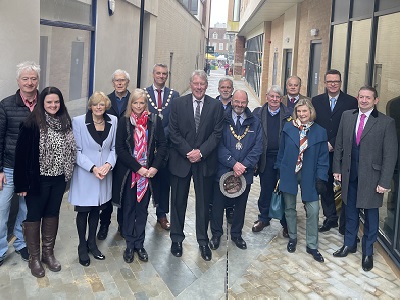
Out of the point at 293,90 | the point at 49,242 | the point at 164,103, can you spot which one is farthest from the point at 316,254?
the point at 49,242

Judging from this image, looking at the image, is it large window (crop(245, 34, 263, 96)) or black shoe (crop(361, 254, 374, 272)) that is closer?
black shoe (crop(361, 254, 374, 272))

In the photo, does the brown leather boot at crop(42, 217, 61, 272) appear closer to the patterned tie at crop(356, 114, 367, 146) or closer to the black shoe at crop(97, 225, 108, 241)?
the black shoe at crop(97, 225, 108, 241)

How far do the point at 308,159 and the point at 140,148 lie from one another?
1760 mm

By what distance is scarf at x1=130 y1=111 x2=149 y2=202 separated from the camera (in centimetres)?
471

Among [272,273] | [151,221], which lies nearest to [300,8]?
[151,221]

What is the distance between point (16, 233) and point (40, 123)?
4.16 ft

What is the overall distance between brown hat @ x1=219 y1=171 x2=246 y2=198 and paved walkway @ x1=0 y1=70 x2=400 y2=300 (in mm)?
651

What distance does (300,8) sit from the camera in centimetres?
1321

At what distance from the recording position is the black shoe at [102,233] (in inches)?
211

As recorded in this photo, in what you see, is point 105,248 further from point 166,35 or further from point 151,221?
point 166,35

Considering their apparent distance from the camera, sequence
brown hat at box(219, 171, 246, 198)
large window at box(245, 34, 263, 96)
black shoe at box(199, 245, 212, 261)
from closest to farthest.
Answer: black shoe at box(199, 245, 212, 261) → brown hat at box(219, 171, 246, 198) → large window at box(245, 34, 263, 96)

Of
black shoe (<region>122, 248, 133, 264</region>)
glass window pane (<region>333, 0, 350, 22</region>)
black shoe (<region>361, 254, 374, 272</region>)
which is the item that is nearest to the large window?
glass window pane (<region>333, 0, 350, 22</region>)

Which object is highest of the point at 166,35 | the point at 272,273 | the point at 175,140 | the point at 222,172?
the point at 166,35

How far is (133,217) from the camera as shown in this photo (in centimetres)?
487
